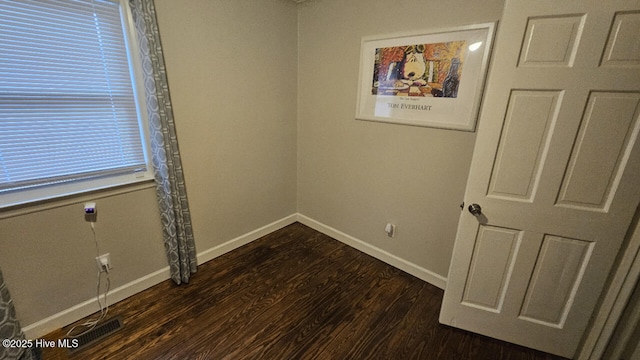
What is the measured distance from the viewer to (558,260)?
4.68ft

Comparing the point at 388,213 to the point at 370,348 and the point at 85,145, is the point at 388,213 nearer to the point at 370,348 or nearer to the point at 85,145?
the point at 370,348

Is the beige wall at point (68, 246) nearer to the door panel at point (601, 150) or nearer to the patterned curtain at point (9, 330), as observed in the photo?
the patterned curtain at point (9, 330)

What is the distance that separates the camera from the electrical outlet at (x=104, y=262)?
5.81ft

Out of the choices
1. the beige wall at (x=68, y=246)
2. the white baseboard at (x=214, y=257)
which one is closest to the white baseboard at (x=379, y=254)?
the white baseboard at (x=214, y=257)

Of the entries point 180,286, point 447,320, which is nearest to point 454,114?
point 447,320

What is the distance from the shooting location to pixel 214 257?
2.43 meters

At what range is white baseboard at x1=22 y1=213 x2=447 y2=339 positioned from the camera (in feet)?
5.43

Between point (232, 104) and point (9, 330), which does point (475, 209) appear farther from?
point (9, 330)

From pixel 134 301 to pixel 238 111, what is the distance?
5.52ft

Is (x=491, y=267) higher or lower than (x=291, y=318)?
higher

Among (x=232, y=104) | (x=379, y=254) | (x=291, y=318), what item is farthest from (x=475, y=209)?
(x=232, y=104)

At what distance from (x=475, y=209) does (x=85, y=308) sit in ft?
8.49

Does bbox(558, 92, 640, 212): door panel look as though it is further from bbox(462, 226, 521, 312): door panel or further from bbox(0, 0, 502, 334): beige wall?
bbox(0, 0, 502, 334): beige wall

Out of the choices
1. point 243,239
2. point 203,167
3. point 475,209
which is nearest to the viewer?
point 475,209
